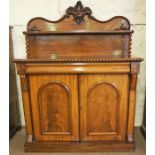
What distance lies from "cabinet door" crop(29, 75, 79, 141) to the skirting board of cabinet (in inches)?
2.2

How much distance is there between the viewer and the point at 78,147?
202 cm

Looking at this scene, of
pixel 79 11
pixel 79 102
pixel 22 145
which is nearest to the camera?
pixel 79 102

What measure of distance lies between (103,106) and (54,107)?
492 mm

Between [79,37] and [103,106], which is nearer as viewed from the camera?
[103,106]

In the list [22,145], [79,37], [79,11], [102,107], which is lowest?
[22,145]

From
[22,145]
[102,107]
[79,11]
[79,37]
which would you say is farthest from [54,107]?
[79,11]

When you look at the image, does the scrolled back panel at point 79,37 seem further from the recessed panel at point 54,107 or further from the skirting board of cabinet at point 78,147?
the skirting board of cabinet at point 78,147

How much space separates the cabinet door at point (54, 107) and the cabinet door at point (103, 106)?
0.09 m

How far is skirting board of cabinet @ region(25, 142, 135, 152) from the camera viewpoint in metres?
2.01

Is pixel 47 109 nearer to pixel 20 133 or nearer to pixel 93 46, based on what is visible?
pixel 20 133

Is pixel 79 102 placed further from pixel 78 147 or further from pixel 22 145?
pixel 22 145

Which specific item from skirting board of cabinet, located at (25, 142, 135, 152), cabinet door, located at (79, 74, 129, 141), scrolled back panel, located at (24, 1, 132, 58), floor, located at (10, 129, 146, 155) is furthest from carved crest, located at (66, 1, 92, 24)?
floor, located at (10, 129, 146, 155)

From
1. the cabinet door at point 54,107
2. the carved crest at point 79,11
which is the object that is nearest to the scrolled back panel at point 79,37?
the carved crest at point 79,11
